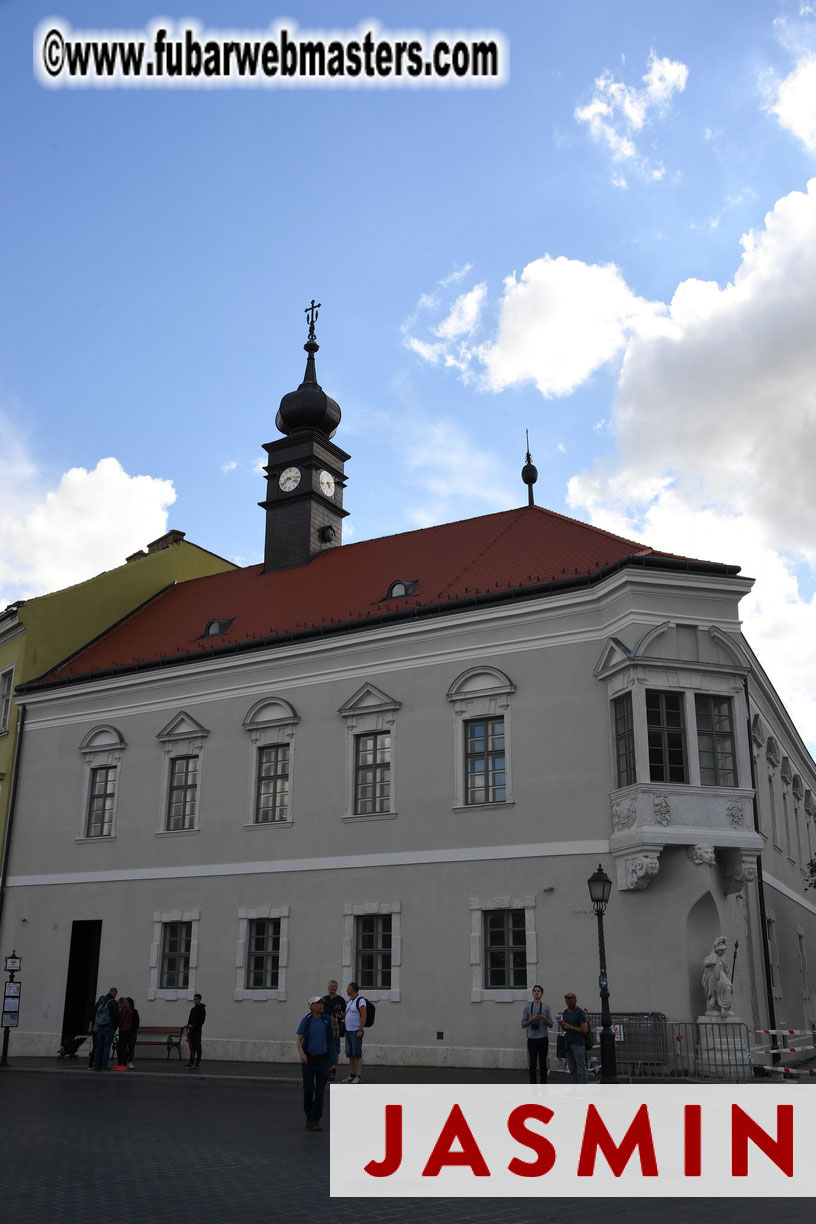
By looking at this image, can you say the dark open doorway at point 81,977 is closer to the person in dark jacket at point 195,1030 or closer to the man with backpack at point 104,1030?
the man with backpack at point 104,1030

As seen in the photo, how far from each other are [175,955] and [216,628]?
817 centimetres

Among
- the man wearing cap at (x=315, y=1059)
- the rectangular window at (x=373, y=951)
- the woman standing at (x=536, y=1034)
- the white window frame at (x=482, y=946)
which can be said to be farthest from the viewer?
the rectangular window at (x=373, y=951)

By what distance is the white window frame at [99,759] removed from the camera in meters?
28.9

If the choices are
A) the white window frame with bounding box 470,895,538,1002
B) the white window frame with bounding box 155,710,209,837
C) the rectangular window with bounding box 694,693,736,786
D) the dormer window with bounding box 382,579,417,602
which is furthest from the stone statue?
the white window frame with bounding box 155,710,209,837

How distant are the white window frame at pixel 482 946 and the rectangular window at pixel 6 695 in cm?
1593

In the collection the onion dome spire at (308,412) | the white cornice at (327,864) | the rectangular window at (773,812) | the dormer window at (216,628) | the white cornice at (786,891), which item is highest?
the onion dome spire at (308,412)

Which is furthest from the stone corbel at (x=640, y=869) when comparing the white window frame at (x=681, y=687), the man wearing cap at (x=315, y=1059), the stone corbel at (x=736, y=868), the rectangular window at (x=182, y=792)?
the rectangular window at (x=182, y=792)

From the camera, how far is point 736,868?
2100cm

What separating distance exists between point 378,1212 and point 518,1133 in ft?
15.1

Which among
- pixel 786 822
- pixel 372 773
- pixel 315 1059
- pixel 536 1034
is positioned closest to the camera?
pixel 315 1059

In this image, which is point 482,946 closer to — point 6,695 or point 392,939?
point 392,939

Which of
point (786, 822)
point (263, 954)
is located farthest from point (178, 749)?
point (786, 822)

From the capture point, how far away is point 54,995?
27922 millimetres

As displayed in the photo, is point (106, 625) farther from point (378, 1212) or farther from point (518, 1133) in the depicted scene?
point (378, 1212)
